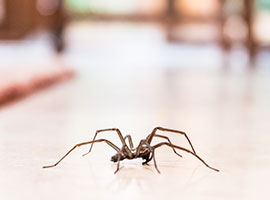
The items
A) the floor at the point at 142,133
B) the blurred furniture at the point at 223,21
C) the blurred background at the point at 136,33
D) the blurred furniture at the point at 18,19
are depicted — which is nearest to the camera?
the floor at the point at 142,133

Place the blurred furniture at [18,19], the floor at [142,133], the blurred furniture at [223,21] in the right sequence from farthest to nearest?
the blurred furniture at [18,19]
the blurred furniture at [223,21]
the floor at [142,133]

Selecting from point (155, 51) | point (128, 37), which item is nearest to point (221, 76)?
point (155, 51)

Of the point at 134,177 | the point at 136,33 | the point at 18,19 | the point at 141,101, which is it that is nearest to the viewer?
the point at 134,177

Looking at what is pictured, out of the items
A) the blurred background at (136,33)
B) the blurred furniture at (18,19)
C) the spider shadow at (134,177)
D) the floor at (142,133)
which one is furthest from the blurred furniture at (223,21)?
the spider shadow at (134,177)

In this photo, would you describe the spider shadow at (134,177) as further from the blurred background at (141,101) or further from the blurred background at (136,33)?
the blurred background at (136,33)

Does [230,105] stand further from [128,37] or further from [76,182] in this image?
[128,37]

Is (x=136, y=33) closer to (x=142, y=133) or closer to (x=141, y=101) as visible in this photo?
(x=141, y=101)

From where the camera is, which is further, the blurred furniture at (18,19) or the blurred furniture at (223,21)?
the blurred furniture at (18,19)

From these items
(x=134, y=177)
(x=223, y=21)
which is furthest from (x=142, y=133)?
(x=223, y=21)
